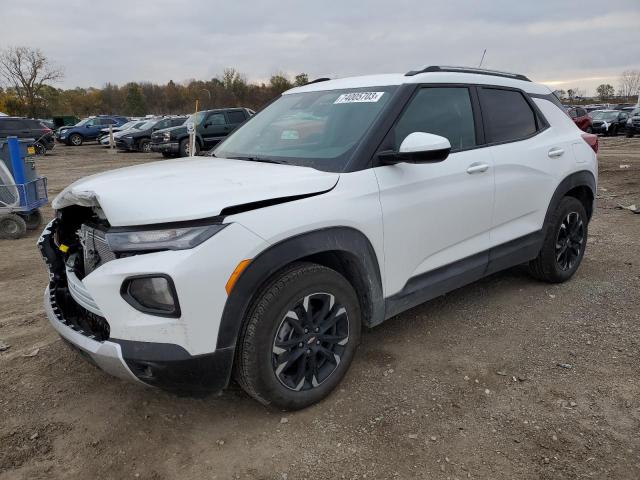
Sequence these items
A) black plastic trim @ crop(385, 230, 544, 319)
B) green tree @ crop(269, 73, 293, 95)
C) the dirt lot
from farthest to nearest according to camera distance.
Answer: green tree @ crop(269, 73, 293, 95) → black plastic trim @ crop(385, 230, 544, 319) → the dirt lot

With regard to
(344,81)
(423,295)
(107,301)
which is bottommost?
(423,295)

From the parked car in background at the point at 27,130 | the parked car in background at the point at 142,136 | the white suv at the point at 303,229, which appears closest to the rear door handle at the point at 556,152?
the white suv at the point at 303,229

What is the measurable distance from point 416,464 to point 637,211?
7.03 m

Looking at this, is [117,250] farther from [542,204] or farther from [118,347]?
[542,204]

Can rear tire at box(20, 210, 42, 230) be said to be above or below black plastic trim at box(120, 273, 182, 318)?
below

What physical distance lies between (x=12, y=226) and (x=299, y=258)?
6.04 meters

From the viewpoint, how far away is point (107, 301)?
7.61 ft

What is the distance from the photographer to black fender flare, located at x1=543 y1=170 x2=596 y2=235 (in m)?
4.24

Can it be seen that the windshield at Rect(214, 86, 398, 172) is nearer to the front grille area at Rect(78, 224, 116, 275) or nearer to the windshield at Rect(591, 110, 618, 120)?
the front grille area at Rect(78, 224, 116, 275)

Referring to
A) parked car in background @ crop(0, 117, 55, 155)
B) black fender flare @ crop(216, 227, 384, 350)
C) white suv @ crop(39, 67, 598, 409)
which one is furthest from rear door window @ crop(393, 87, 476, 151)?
parked car in background @ crop(0, 117, 55, 155)

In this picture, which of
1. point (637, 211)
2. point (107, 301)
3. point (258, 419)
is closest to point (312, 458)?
point (258, 419)

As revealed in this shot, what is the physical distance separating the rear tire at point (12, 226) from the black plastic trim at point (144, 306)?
18.8 feet

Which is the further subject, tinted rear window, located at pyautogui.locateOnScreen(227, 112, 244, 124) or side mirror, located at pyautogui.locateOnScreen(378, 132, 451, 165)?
tinted rear window, located at pyautogui.locateOnScreen(227, 112, 244, 124)

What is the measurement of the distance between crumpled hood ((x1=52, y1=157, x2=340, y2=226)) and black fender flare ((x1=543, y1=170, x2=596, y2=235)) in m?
2.29
